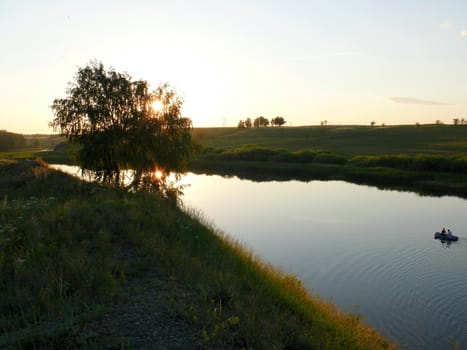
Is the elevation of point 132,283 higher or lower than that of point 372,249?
higher

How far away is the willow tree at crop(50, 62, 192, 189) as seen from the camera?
24906 millimetres

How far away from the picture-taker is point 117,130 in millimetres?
24859

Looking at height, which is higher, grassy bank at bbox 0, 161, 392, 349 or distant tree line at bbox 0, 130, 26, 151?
distant tree line at bbox 0, 130, 26, 151

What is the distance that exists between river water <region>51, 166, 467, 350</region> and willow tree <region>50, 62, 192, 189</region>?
536cm

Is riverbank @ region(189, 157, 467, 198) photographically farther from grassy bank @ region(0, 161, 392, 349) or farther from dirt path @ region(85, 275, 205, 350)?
dirt path @ region(85, 275, 205, 350)

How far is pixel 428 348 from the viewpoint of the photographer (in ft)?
36.9

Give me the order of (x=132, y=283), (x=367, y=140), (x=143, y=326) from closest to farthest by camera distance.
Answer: (x=143, y=326), (x=132, y=283), (x=367, y=140)

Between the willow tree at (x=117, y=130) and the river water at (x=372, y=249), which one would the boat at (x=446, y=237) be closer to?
the river water at (x=372, y=249)

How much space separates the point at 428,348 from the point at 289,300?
4.73m

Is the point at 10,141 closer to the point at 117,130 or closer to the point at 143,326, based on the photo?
the point at 117,130

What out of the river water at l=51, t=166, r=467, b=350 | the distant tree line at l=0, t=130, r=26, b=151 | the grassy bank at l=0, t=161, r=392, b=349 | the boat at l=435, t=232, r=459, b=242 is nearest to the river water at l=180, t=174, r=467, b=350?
the river water at l=51, t=166, r=467, b=350

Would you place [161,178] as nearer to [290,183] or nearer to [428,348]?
[428,348]


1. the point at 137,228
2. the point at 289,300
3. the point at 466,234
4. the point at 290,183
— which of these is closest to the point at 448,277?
the point at 466,234

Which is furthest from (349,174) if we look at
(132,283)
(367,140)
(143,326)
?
(143,326)
